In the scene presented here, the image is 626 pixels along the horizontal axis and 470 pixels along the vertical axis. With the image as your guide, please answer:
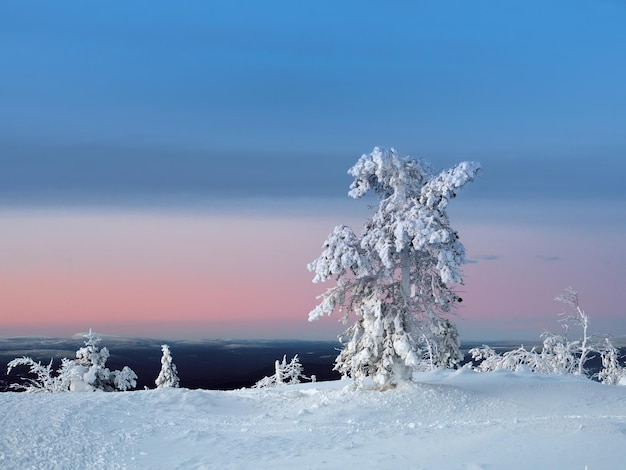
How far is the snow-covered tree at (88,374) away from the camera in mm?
43688

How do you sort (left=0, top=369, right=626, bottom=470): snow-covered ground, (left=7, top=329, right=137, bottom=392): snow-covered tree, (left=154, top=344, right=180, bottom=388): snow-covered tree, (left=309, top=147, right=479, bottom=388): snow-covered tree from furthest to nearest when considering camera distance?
(left=154, top=344, right=180, bottom=388): snow-covered tree → (left=7, top=329, right=137, bottom=392): snow-covered tree → (left=309, top=147, right=479, bottom=388): snow-covered tree → (left=0, top=369, right=626, bottom=470): snow-covered ground

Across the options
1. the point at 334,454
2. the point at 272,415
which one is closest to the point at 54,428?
the point at 272,415

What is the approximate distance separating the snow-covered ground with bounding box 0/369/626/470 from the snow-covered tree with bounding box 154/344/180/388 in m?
25.1

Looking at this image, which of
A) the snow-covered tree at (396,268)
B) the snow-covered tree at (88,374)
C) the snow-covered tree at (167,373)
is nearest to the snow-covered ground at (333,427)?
the snow-covered tree at (396,268)

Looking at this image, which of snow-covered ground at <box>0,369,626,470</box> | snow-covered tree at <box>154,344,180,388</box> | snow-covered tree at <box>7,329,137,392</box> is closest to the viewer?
snow-covered ground at <box>0,369,626,470</box>

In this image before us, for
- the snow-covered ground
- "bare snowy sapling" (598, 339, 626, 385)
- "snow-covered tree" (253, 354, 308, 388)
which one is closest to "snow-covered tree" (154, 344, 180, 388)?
"snow-covered tree" (253, 354, 308, 388)

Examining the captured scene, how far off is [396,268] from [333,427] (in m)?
7.61

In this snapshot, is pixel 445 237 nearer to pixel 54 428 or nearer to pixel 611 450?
pixel 611 450

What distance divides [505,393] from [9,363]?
1302 inches

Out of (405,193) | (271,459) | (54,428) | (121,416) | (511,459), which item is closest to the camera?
(511,459)

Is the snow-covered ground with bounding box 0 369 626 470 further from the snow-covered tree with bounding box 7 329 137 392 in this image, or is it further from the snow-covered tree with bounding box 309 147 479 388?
the snow-covered tree with bounding box 7 329 137 392

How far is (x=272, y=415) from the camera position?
77.1 ft

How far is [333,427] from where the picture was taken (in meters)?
20.7

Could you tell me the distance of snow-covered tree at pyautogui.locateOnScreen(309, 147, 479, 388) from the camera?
25078mm
